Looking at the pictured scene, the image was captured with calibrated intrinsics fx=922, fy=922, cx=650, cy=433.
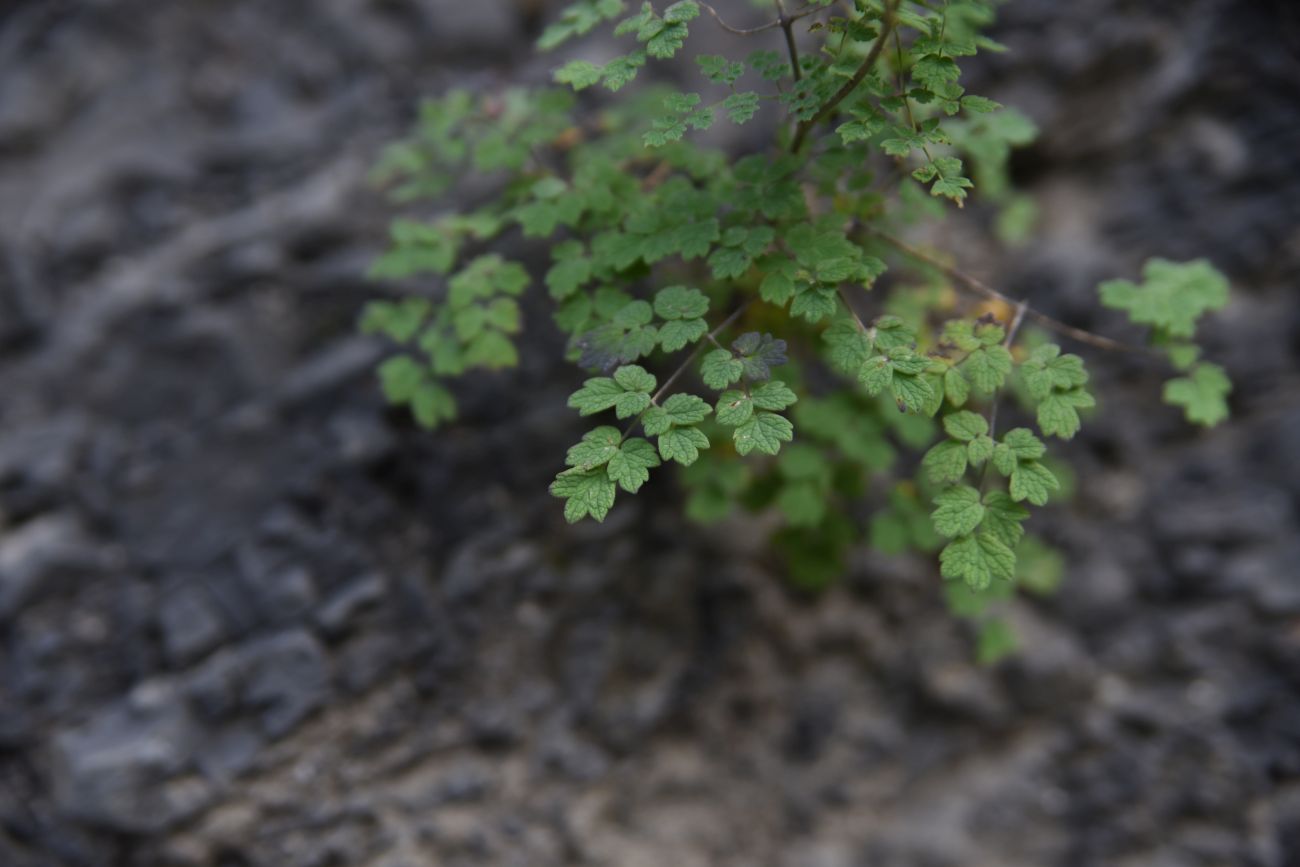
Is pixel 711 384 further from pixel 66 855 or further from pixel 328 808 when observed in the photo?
pixel 66 855

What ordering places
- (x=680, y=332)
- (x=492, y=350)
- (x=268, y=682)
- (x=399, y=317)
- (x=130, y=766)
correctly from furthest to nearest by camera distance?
(x=268, y=682) < (x=130, y=766) < (x=399, y=317) < (x=492, y=350) < (x=680, y=332)

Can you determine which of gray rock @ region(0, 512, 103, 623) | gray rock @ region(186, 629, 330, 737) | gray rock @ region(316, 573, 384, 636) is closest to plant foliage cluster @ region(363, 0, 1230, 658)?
gray rock @ region(316, 573, 384, 636)

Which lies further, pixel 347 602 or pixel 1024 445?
pixel 347 602

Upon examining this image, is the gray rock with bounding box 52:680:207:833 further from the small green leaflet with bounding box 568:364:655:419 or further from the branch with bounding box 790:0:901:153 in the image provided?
the branch with bounding box 790:0:901:153

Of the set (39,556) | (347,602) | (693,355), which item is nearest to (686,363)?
(693,355)

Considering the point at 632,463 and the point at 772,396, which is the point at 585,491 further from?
the point at 772,396

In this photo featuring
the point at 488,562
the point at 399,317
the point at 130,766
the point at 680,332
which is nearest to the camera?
the point at 680,332
